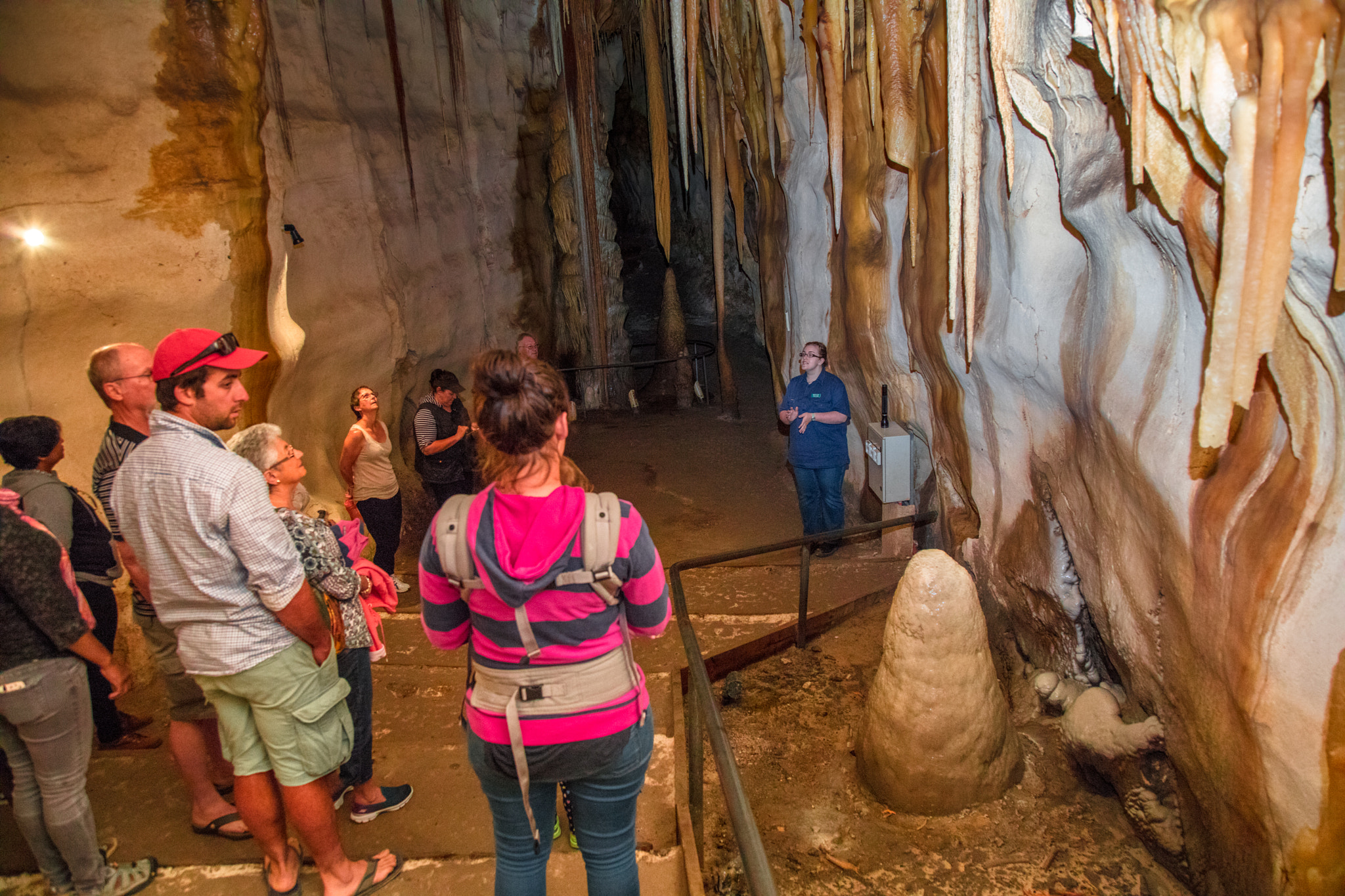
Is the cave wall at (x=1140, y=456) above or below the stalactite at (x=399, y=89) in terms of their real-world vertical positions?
below

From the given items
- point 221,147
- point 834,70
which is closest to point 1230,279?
point 834,70

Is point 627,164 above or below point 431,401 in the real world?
above

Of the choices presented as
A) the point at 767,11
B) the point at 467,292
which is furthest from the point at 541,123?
the point at 767,11

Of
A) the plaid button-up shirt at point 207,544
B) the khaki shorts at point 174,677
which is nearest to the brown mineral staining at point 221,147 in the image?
the khaki shorts at point 174,677

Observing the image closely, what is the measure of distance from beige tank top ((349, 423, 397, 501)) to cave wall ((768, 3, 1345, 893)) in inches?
110

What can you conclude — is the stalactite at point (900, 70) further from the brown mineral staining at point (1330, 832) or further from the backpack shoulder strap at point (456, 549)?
the backpack shoulder strap at point (456, 549)

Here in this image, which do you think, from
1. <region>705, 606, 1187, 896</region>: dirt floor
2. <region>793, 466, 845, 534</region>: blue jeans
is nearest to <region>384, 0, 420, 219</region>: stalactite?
<region>793, 466, 845, 534</region>: blue jeans

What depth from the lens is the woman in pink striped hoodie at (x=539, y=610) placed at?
162cm

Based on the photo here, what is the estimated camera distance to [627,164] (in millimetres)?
15906

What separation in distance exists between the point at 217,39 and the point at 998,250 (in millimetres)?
3795

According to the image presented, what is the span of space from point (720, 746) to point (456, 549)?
77cm

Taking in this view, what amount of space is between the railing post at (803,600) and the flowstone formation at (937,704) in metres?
0.74

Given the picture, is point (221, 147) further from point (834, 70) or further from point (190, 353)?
point (834, 70)

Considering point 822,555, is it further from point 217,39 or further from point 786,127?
point 217,39
